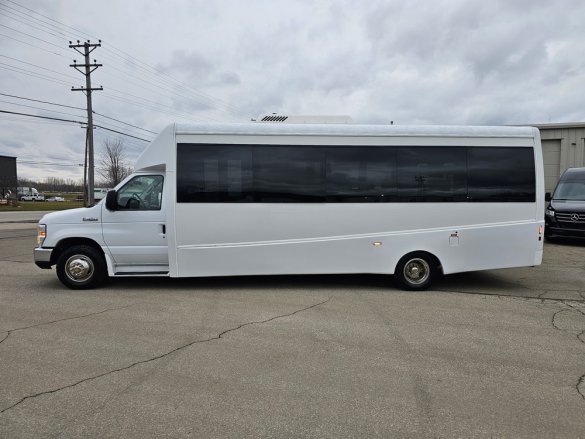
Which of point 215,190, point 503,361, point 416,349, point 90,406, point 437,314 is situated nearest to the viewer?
point 90,406

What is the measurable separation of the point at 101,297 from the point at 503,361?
5.74 meters

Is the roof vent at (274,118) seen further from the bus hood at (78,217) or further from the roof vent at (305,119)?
the bus hood at (78,217)

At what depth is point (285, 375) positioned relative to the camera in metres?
3.89

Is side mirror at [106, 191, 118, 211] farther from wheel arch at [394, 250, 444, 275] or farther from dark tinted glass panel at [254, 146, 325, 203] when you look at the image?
wheel arch at [394, 250, 444, 275]

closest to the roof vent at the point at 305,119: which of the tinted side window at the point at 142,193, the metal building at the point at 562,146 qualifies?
the tinted side window at the point at 142,193

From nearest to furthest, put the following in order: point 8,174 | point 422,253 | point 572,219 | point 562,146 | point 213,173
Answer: point 213,173, point 422,253, point 572,219, point 562,146, point 8,174

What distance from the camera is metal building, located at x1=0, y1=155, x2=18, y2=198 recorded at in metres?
67.8

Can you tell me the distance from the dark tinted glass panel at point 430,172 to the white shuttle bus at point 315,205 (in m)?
0.02

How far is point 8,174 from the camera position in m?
74.2

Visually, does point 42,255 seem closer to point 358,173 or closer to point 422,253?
point 358,173

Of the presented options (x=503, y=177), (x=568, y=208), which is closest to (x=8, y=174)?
(x=568, y=208)

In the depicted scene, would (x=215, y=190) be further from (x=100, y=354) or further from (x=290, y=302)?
(x=100, y=354)

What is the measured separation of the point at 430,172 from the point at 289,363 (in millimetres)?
4552

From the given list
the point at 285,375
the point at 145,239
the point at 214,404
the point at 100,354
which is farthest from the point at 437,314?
the point at 145,239
